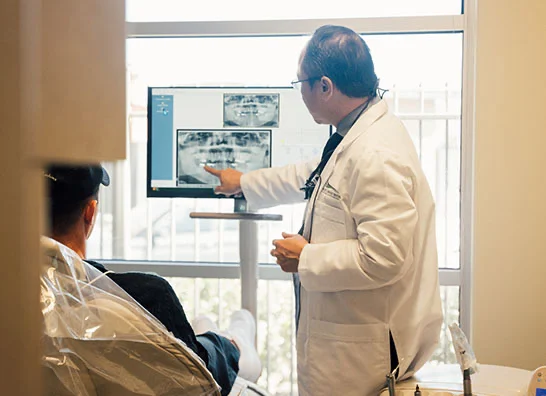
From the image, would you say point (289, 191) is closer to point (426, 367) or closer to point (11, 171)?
point (426, 367)

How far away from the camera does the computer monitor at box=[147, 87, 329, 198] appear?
2307mm

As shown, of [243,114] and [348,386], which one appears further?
[243,114]

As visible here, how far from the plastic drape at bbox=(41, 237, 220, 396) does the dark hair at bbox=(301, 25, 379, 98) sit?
36.7 inches

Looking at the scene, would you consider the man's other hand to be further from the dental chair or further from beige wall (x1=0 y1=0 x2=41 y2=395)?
beige wall (x1=0 y1=0 x2=41 y2=395)

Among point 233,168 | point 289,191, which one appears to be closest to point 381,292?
point 289,191

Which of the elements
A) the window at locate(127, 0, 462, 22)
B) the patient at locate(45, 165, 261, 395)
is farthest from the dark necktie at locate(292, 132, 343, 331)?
the window at locate(127, 0, 462, 22)

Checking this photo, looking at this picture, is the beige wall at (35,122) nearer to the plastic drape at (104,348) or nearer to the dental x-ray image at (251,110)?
the plastic drape at (104,348)

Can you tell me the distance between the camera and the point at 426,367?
1.83 meters

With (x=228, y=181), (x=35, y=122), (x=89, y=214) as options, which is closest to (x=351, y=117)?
(x=228, y=181)

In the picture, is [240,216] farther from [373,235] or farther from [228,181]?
[373,235]

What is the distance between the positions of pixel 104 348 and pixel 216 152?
1.35 meters

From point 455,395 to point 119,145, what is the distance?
143cm

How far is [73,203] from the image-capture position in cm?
130

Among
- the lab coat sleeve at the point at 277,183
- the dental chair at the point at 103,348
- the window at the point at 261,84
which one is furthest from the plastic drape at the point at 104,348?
the window at the point at 261,84
